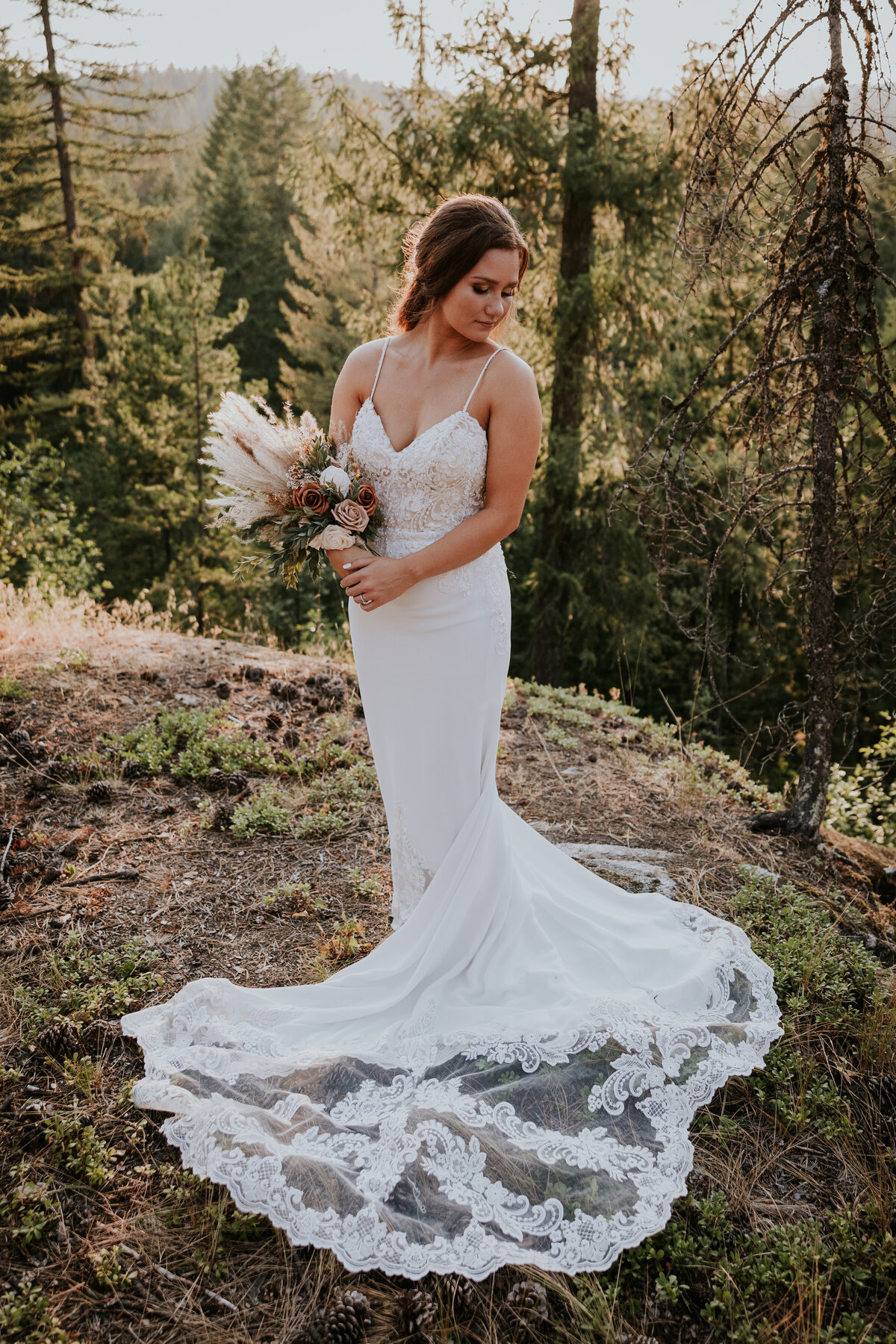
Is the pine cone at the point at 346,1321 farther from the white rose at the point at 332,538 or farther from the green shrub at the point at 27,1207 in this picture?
the white rose at the point at 332,538

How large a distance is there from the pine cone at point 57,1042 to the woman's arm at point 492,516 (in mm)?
1753

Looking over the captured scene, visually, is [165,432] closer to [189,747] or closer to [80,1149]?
[189,747]

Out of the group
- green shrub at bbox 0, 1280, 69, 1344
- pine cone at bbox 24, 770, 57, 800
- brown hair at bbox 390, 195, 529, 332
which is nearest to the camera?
green shrub at bbox 0, 1280, 69, 1344

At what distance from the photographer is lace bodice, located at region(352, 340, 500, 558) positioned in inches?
117

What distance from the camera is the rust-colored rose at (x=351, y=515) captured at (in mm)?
2912

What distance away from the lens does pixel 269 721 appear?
552 cm

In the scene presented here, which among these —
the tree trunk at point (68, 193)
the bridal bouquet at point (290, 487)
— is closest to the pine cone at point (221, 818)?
the bridal bouquet at point (290, 487)

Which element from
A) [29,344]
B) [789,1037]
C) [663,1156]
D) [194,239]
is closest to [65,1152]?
[663,1156]

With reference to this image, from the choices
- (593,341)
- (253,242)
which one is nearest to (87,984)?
(593,341)

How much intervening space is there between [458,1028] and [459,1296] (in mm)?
814

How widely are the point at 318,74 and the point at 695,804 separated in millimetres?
9321

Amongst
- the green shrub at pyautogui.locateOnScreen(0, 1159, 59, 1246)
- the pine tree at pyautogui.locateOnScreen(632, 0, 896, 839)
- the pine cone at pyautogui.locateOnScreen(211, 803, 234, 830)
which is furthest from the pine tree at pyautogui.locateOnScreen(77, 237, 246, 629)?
the green shrub at pyautogui.locateOnScreen(0, 1159, 59, 1246)

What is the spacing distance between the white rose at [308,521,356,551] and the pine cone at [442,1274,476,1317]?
214 centimetres

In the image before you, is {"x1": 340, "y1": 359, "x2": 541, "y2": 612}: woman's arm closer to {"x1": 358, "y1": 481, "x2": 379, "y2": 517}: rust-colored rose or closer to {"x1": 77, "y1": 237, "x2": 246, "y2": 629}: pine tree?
{"x1": 358, "y1": 481, "x2": 379, "y2": 517}: rust-colored rose
